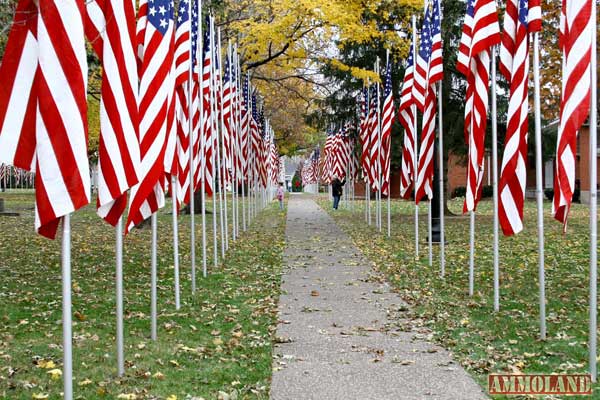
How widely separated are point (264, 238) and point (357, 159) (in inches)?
628

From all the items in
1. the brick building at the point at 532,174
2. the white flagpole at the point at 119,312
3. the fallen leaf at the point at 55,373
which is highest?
the brick building at the point at 532,174

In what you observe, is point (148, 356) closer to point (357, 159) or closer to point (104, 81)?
point (104, 81)

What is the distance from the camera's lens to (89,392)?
5.91 metres

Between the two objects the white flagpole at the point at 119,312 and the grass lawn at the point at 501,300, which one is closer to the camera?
the white flagpole at the point at 119,312

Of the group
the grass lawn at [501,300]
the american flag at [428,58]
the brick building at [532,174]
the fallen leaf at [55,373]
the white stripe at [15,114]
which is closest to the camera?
the white stripe at [15,114]

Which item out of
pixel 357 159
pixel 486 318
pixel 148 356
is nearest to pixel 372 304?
pixel 486 318

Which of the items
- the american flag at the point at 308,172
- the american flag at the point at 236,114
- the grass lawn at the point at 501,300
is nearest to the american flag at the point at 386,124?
the grass lawn at the point at 501,300

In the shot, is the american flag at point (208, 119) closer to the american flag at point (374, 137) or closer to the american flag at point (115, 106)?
the american flag at point (115, 106)

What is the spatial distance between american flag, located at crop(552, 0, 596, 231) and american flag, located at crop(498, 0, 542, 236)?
1215 mm

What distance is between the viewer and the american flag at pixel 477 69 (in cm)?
941

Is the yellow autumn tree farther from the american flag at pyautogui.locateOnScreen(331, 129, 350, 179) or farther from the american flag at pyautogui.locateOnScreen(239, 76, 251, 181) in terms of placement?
the american flag at pyautogui.locateOnScreen(331, 129, 350, 179)

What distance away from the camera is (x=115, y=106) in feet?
18.9

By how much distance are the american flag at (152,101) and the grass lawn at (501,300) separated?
359 centimetres

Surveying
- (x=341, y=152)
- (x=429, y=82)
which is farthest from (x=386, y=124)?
(x=341, y=152)
